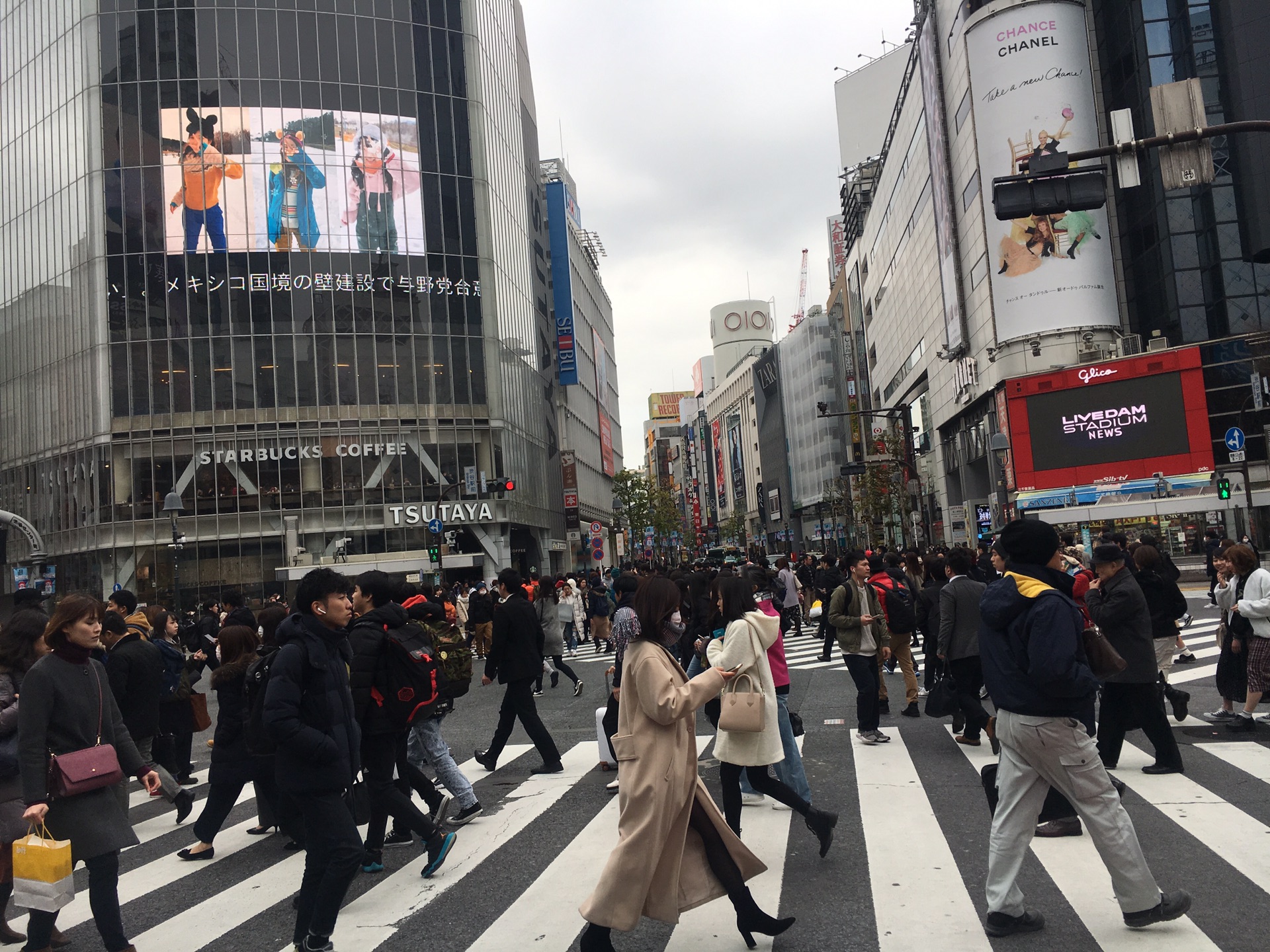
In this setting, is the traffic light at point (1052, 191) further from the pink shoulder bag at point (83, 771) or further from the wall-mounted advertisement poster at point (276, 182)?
the wall-mounted advertisement poster at point (276, 182)

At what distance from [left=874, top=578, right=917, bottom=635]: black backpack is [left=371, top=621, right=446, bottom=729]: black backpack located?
17.7 feet

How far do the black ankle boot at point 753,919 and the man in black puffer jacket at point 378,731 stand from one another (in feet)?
7.56

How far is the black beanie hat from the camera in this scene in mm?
4777

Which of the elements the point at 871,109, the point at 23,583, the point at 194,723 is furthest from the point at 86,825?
the point at 871,109

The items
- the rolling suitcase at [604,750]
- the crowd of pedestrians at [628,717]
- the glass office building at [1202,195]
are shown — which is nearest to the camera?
the crowd of pedestrians at [628,717]

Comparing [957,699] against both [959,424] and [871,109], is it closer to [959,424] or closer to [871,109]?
[959,424]

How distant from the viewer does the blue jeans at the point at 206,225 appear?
136 feet

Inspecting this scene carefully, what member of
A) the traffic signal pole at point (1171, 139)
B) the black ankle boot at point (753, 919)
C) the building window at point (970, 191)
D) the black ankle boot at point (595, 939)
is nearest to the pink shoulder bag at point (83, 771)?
the black ankle boot at point (595, 939)

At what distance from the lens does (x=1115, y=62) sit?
153 feet

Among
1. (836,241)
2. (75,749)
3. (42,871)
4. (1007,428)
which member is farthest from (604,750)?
(836,241)

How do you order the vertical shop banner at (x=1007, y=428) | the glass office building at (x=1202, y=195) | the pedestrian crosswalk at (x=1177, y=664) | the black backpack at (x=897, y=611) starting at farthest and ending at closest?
the vertical shop banner at (x=1007, y=428) → the glass office building at (x=1202, y=195) → the pedestrian crosswalk at (x=1177, y=664) → the black backpack at (x=897, y=611)

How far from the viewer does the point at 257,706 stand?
18.2 ft

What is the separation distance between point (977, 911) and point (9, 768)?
4.96 m

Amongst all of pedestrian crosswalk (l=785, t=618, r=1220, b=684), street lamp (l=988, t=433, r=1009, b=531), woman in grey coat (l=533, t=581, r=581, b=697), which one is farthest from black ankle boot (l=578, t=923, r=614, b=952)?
street lamp (l=988, t=433, r=1009, b=531)
